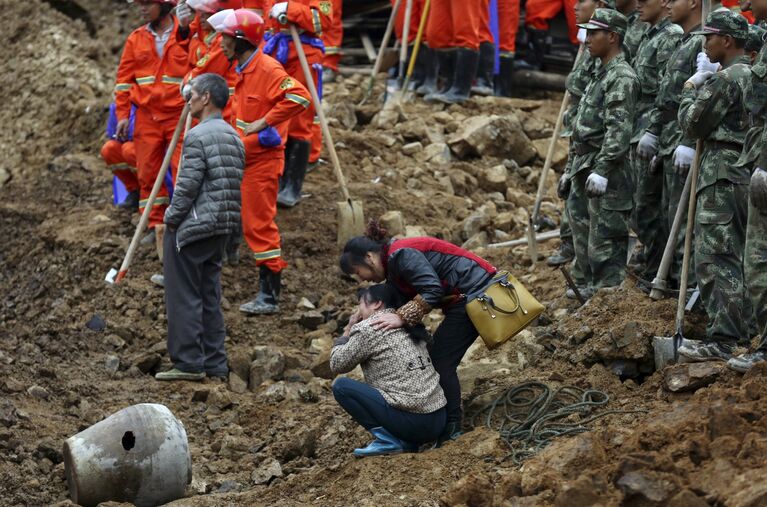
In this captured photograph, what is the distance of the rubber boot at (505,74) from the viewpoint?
48.9 ft

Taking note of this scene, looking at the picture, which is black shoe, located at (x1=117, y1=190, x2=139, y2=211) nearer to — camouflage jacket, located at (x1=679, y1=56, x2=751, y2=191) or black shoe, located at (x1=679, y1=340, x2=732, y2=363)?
camouflage jacket, located at (x1=679, y1=56, x2=751, y2=191)

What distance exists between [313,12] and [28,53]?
21.1 ft

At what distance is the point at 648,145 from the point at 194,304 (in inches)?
120

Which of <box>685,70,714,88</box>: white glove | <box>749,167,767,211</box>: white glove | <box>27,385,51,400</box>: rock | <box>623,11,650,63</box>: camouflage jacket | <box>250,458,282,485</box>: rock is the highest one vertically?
<box>685,70,714,88</box>: white glove

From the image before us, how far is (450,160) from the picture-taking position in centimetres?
1323

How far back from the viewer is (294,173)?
37.9 ft

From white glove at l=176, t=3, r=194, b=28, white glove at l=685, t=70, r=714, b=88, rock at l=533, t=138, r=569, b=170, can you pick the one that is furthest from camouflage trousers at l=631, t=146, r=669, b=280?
rock at l=533, t=138, r=569, b=170

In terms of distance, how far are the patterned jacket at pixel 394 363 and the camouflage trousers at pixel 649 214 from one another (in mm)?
2437

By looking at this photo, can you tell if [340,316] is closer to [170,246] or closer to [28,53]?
[170,246]

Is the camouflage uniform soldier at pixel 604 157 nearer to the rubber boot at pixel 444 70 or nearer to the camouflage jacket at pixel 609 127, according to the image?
the camouflage jacket at pixel 609 127

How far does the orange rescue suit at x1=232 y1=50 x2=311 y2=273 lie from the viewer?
9.88 metres

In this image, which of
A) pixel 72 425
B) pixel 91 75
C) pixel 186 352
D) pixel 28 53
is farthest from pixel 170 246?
pixel 28 53

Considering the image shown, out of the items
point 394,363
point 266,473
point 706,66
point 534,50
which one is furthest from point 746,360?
point 534,50

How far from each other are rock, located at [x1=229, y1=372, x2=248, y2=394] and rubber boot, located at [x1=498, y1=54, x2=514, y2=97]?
21.8 ft
